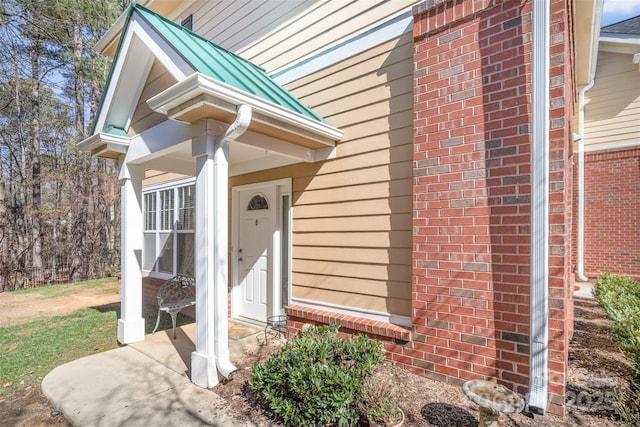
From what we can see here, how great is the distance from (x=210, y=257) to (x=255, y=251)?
231cm

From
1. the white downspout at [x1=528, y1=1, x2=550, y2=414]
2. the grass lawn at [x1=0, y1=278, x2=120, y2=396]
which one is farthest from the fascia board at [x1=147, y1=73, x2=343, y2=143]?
the grass lawn at [x1=0, y1=278, x2=120, y2=396]

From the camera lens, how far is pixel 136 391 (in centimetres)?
326

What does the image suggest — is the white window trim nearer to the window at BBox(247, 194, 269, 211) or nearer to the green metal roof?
the window at BBox(247, 194, 269, 211)

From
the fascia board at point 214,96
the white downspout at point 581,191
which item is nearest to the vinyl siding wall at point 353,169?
the fascia board at point 214,96

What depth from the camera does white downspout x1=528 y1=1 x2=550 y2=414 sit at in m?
2.64

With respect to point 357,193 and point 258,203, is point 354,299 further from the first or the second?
point 258,203

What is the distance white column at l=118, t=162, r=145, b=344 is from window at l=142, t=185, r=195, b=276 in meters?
1.81

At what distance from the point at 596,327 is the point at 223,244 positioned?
19.4ft

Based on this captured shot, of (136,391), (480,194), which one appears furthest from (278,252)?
(480,194)

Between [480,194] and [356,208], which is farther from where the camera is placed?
[356,208]

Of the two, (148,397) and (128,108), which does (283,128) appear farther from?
(148,397)

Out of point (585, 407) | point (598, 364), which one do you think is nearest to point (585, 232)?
point (598, 364)

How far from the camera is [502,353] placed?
2869 millimetres

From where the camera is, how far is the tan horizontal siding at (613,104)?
8.33 meters
